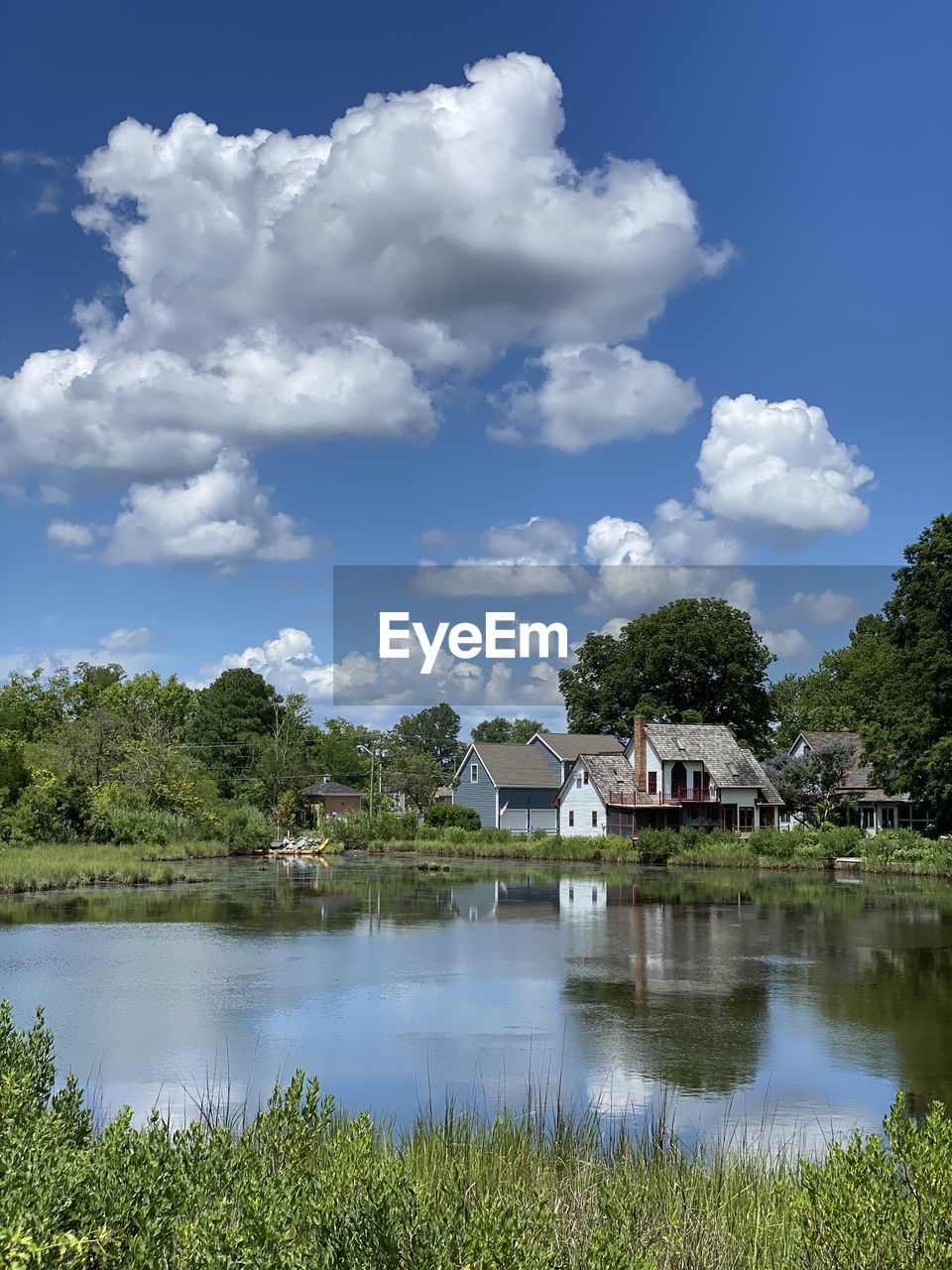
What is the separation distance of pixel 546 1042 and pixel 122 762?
46.1 m

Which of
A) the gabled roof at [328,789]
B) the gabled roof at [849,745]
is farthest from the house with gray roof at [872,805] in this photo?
the gabled roof at [328,789]

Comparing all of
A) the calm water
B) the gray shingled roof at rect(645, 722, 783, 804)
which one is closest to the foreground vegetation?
the gray shingled roof at rect(645, 722, 783, 804)

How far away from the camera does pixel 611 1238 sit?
564 centimetres

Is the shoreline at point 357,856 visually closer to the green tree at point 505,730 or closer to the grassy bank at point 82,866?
the grassy bank at point 82,866

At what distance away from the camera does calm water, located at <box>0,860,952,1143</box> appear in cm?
1322

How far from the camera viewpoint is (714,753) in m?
60.2

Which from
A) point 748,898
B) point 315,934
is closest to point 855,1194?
point 315,934

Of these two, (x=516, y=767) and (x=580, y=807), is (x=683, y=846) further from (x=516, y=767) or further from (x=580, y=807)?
(x=516, y=767)

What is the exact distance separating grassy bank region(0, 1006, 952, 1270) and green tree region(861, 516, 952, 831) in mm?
40263

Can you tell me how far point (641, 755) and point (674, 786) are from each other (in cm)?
238

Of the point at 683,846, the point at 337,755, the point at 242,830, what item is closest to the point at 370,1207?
the point at 683,846

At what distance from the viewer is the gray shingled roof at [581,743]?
69.6m

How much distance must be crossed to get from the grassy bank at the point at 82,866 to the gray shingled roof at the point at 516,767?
26.4 meters

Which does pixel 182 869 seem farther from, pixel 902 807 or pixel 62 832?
pixel 902 807
